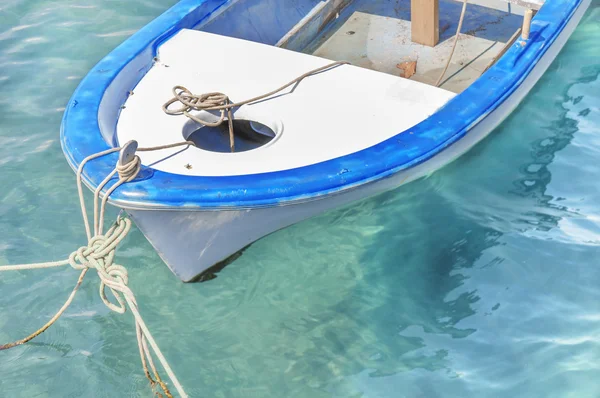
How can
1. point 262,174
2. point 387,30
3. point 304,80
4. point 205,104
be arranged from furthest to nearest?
point 387,30 → point 304,80 → point 205,104 → point 262,174

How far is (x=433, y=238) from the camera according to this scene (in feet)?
15.3

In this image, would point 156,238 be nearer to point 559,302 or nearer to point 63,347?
point 63,347

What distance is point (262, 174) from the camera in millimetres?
3912

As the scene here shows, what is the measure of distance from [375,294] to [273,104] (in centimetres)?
128

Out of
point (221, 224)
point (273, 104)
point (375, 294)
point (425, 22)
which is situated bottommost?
point (375, 294)

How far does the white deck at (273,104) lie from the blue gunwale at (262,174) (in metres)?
0.10

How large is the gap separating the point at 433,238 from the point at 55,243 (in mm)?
2415

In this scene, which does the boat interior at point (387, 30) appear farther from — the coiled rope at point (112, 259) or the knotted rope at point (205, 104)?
the coiled rope at point (112, 259)

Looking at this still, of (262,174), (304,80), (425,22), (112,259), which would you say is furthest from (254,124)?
(425,22)

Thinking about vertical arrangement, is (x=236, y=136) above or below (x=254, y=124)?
below

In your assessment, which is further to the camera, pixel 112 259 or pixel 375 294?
pixel 375 294

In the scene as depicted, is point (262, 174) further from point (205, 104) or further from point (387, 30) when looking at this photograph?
point (387, 30)

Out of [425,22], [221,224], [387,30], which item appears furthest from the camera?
[387,30]

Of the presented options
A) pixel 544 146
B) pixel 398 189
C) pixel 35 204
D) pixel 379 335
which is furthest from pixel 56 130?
pixel 544 146
